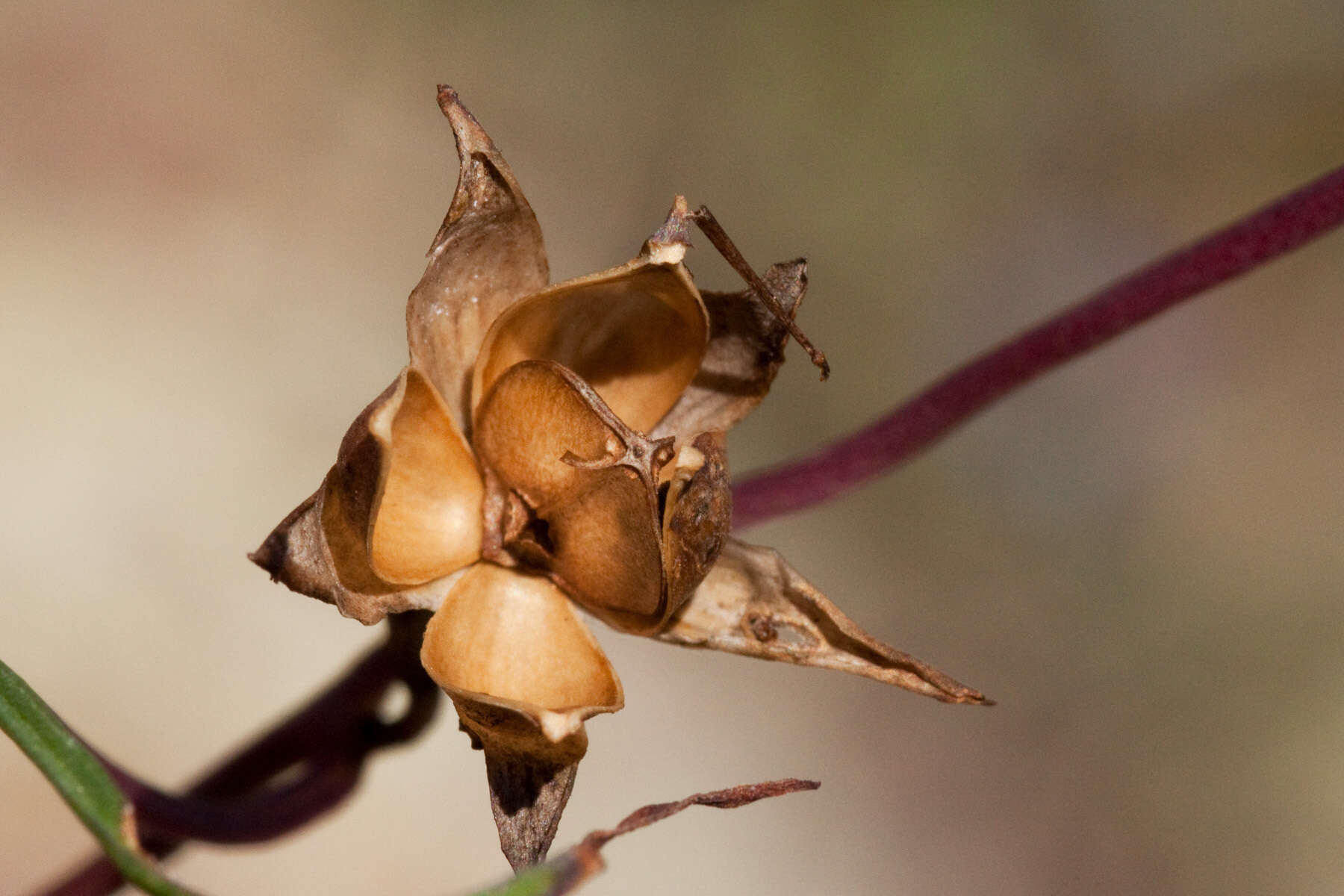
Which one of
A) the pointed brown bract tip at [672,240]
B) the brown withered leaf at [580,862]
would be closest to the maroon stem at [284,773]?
the brown withered leaf at [580,862]

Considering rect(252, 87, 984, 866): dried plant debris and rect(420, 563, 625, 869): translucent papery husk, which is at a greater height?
rect(252, 87, 984, 866): dried plant debris

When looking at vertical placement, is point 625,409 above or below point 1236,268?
below

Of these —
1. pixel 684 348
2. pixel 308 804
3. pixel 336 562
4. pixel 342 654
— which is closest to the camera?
pixel 336 562

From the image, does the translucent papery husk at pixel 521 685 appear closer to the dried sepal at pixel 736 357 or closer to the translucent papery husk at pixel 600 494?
the translucent papery husk at pixel 600 494

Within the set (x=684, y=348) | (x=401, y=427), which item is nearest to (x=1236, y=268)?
(x=684, y=348)

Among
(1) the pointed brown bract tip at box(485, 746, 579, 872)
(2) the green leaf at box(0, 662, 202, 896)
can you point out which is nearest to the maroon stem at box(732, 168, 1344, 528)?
(1) the pointed brown bract tip at box(485, 746, 579, 872)

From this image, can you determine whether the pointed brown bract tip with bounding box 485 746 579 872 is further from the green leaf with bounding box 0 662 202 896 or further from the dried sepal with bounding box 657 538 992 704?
the green leaf with bounding box 0 662 202 896

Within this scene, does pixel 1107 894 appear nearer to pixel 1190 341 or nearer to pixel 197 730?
pixel 1190 341
